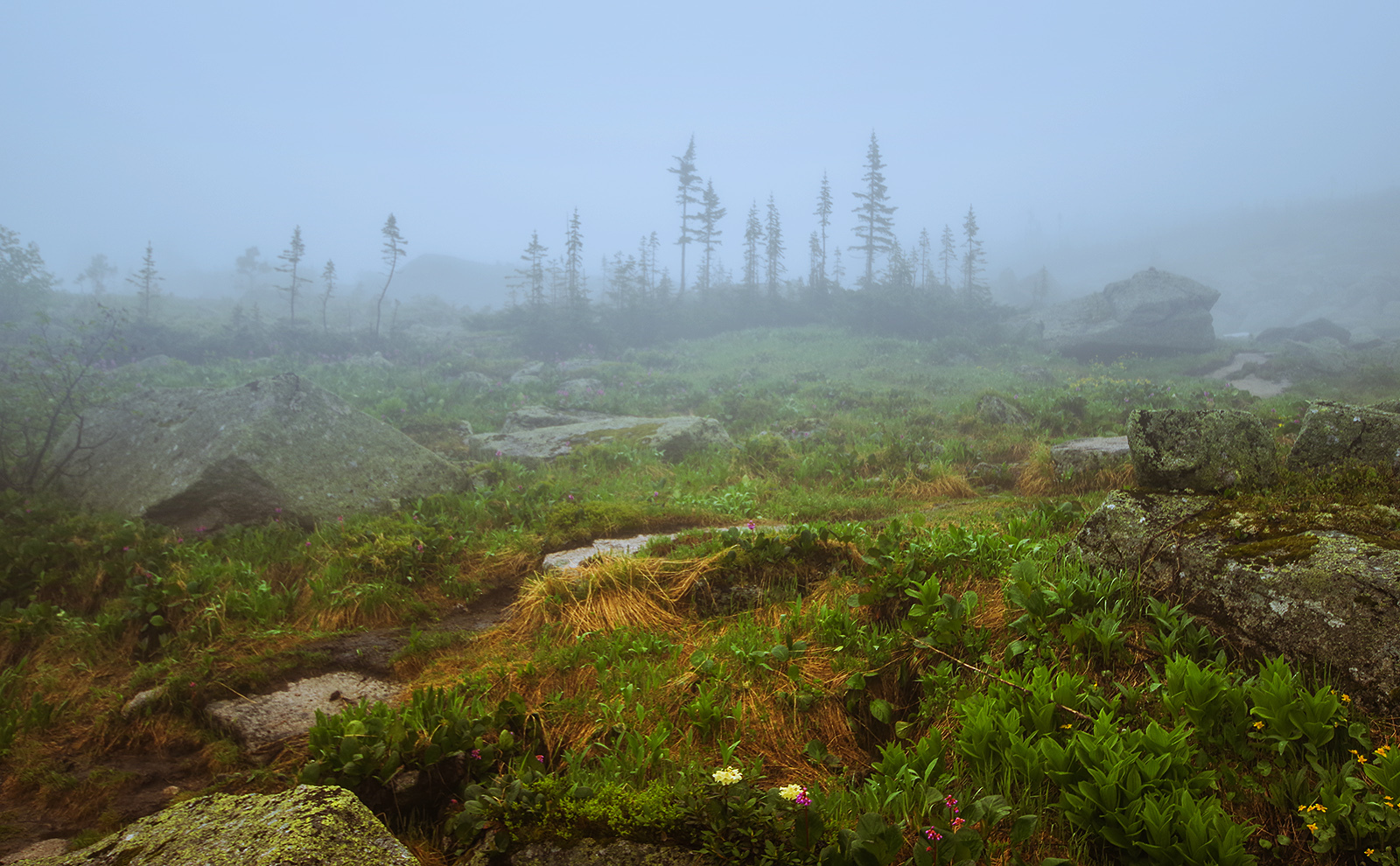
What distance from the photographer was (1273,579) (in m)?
3.24

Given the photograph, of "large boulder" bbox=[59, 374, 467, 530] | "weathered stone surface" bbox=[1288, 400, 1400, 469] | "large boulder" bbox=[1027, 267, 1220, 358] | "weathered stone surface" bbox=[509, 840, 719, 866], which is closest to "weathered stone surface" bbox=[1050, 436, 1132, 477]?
"weathered stone surface" bbox=[1288, 400, 1400, 469]

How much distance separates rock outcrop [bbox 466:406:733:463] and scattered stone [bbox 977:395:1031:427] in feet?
22.5

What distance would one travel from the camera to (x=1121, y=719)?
2.89 metres

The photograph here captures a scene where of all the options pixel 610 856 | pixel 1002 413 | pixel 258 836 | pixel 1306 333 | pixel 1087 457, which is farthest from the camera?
pixel 1306 333

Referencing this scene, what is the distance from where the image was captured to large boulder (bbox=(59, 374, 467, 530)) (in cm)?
793

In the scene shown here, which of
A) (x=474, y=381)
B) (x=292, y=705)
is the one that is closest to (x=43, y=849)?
(x=292, y=705)

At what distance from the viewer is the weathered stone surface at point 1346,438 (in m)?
4.49

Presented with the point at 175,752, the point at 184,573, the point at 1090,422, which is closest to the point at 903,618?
the point at 175,752

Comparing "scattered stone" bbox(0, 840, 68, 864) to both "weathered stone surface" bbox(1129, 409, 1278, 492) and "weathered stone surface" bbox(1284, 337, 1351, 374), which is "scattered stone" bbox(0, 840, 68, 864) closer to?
"weathered stone surface" bbox(1129, 409, 1278, 492)

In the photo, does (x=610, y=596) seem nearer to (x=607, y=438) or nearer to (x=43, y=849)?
(x=43, y=849)

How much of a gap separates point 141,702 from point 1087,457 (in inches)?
436

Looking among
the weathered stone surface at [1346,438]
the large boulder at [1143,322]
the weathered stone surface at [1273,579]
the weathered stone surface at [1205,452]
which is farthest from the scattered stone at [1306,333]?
the weathered stone surface at [1273,579]

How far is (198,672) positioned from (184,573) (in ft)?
6.91

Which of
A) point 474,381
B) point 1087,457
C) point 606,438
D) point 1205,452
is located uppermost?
point 474,381
